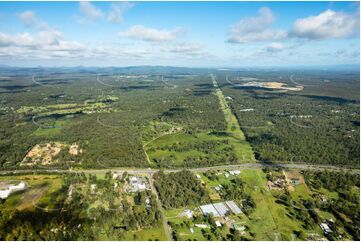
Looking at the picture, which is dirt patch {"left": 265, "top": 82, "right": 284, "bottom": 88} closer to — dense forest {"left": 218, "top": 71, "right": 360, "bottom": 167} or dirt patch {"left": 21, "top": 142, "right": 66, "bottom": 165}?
dense forest {"left": 218, "top": 71, "right": 360, "bottom": 167}

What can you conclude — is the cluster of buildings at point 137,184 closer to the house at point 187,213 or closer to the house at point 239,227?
the house at point 187,213

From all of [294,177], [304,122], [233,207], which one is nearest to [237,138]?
[294,177]

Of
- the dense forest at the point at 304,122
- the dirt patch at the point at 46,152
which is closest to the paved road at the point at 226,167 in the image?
the dense forest at the point at 304,122

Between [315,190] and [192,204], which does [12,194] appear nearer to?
[192,204]

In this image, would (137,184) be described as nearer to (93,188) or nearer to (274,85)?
(93,188)

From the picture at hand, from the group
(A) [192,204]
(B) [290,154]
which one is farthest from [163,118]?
(A) [192,204]

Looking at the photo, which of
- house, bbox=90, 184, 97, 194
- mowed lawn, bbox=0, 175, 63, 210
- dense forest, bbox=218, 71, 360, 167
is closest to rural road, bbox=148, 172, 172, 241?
house, bbox=90, 184, 97, 194

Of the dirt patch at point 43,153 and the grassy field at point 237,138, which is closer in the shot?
the dirt patch at point 43,153
